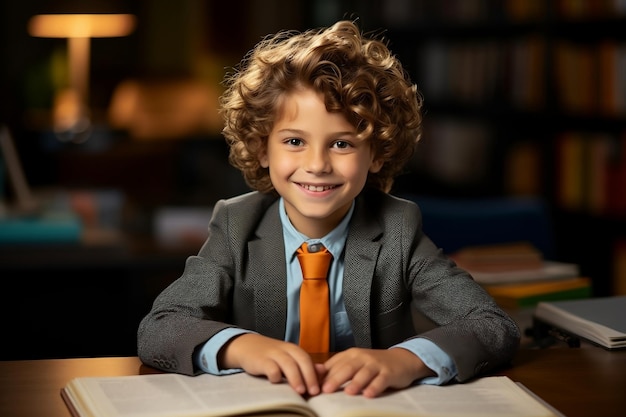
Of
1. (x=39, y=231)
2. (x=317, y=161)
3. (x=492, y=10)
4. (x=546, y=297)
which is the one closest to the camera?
(x=317, y=161)

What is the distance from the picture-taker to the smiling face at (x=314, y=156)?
1.59 metres

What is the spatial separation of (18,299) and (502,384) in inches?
78.3

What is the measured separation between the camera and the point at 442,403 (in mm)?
1314

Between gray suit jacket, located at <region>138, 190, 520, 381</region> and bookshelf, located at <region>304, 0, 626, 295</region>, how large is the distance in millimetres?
2770

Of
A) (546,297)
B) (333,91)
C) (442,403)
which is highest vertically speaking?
(333,91)

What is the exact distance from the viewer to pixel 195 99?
27.1 feet

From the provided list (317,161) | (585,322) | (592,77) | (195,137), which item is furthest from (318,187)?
(195,137)

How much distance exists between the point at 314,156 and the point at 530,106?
153 inches

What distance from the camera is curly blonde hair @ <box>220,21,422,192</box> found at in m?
1.62

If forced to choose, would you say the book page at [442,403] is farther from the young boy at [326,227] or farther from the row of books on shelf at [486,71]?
the row of books on shelf at [486,71]

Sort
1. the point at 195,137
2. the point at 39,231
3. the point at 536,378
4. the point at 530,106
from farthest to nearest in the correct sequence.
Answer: the point at 195,137 < the point at 530,106 < the point at 39,231 < the point at 536,378

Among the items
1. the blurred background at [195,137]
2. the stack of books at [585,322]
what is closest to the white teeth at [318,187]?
the stack of books at [585,322]

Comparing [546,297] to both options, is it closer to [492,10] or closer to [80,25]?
[492,10]

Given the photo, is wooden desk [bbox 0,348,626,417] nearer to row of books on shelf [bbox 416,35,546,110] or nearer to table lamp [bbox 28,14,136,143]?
row of books on shelf [bbox 416,35,546,110]
